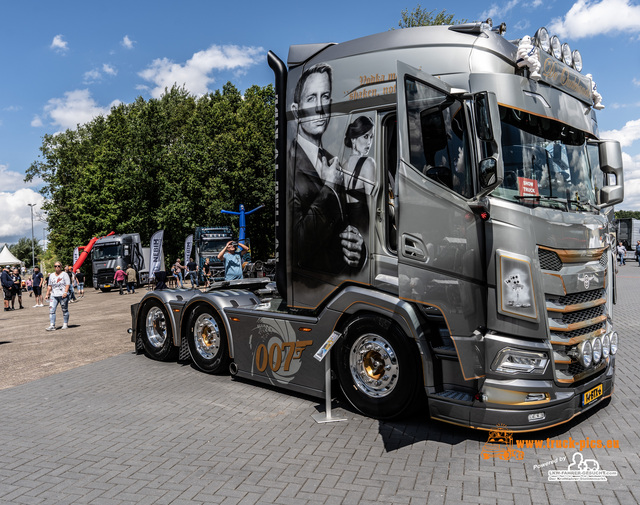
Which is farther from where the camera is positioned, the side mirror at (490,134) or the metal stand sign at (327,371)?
the metal stand sign at (327,371)

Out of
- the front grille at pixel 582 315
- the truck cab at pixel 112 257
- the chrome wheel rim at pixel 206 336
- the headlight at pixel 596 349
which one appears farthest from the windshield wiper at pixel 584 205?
the truck cab at pixel 112 257

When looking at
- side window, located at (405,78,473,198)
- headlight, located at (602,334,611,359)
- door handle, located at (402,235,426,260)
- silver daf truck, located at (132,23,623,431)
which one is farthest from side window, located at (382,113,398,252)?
headlight, located at (602,334,611,359)

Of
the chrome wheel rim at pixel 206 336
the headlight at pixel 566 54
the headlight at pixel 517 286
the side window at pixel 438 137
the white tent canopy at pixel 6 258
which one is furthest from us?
the white tent canopy at pixel 6 258

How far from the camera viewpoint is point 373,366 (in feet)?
18.1

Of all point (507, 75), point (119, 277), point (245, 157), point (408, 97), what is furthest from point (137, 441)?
point (245, 157)

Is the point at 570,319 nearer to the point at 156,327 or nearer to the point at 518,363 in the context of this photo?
the point at 518,363

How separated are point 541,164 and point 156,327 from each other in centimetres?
Answer: 656

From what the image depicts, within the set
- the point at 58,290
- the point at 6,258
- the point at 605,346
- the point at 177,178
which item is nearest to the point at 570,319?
the point at 605,346

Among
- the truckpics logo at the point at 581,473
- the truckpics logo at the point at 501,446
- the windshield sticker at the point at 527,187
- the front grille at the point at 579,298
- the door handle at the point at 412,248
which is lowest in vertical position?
the truckpics logo at the point at 581,473

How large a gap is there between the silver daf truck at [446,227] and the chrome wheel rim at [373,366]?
0.7 inches

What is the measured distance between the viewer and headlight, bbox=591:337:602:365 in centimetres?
497

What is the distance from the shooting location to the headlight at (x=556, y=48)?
5.53 m

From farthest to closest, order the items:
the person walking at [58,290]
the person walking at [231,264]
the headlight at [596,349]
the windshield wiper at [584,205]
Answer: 1. the person walking at [58,290]
2. the person walking at [231,264]
3. the windshield wiper at [584,205]
4. the headlight at [596,349]

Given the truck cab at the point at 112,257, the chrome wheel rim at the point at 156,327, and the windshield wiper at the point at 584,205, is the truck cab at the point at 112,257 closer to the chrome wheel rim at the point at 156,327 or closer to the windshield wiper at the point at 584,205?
the chrome wheel rim at the point at 156,327
